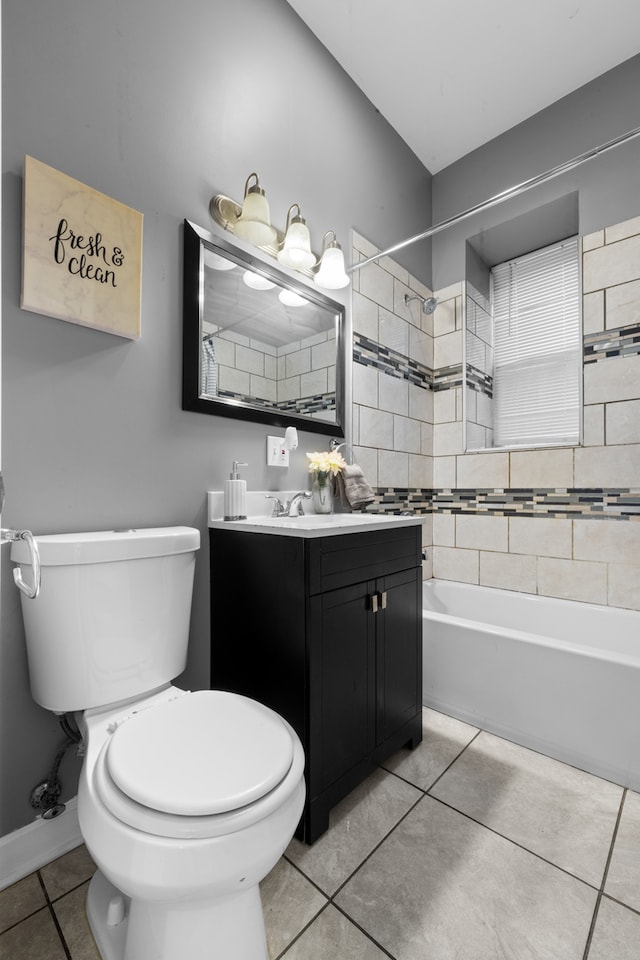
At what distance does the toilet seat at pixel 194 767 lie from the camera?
719 millimetres

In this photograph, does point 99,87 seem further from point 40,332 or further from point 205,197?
point 40,332

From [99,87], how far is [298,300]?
89cm

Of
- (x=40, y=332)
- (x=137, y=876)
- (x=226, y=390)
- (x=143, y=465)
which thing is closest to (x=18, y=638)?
(x=143, y=465)

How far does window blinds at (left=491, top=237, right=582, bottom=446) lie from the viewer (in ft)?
8.29

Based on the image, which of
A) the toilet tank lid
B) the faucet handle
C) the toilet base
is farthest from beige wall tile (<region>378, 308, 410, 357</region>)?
the toilet base

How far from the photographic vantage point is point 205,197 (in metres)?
1.52

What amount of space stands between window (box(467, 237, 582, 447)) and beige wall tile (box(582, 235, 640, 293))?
266 mm

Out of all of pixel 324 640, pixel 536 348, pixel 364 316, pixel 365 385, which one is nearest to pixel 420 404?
pixel 365 385

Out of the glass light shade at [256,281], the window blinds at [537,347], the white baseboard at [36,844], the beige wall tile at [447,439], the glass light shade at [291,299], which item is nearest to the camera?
the white baseboard at [36,844]

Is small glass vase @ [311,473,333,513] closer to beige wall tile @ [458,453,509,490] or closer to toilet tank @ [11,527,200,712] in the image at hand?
toilet tank @ [11,527,200,712]

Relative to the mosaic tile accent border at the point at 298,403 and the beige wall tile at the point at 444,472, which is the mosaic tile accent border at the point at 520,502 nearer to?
the beige wall tile at the point at 444,472

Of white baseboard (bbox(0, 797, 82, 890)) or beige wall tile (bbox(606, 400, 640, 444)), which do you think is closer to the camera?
white baseboard (bbox(0, 797, 82, 890))

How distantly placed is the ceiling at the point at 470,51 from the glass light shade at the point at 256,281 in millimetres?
1236

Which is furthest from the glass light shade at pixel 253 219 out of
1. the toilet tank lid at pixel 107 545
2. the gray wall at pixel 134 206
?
the toilet tank lid at pixel 107 545
